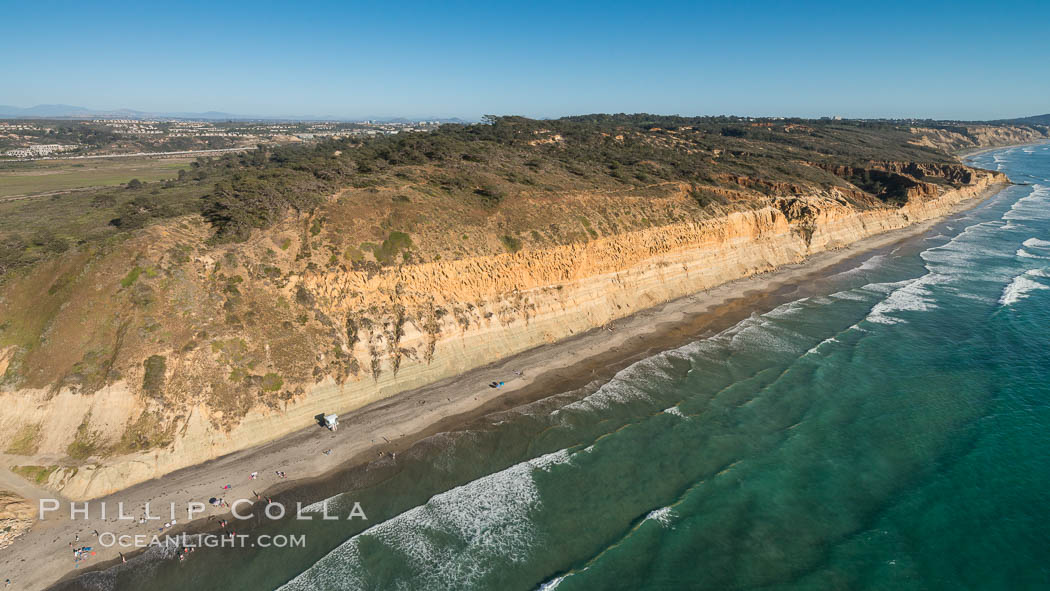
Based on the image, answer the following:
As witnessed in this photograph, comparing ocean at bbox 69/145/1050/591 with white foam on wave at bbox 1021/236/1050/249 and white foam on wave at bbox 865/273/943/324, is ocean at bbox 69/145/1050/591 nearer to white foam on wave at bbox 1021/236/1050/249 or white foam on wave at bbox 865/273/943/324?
white foam on wave at bbox 865/273/943/324

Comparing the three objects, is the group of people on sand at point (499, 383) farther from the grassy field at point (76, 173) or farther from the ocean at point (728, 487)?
the grassy field at point (76, 173)

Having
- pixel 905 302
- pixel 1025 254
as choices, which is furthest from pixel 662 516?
pixel 1025 254

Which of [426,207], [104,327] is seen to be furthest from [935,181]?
[104,327]

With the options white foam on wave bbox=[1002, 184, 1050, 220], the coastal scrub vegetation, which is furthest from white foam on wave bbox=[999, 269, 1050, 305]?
white foam on wave bbox=[1002, 184, 1050, 220]

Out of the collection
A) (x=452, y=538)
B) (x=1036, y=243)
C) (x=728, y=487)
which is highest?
(x=1036, y=243)

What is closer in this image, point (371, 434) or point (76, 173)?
point (371, 434)

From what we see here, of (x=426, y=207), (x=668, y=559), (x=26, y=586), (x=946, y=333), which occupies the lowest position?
(x=26, y=586)

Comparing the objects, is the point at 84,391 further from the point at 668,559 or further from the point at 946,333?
the point at 946,333

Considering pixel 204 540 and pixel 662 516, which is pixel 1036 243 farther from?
pixel 204 540
